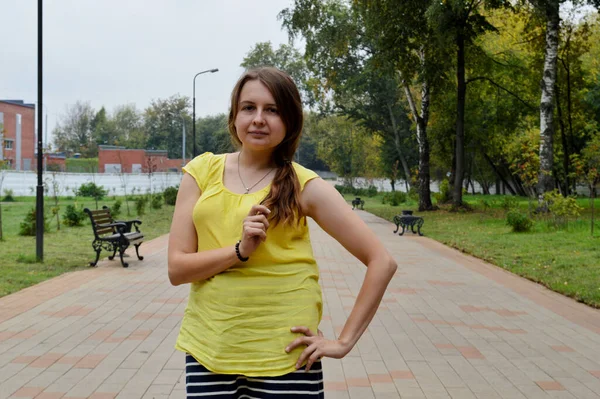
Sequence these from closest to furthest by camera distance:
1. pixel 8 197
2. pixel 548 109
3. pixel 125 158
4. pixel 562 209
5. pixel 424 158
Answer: pixel 562 209 → pixel 548 109 → pixel 424 158 → pixel 8 197 → pixel 125 158

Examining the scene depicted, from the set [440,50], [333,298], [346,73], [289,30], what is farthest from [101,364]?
[346,73]

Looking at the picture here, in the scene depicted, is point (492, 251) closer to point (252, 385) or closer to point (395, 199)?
point (252, 385)

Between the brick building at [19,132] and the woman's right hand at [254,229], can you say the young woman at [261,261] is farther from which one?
the brick building at [19,132]

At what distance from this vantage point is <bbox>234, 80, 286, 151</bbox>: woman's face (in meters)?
1.98

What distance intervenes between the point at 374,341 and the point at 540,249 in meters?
8.55

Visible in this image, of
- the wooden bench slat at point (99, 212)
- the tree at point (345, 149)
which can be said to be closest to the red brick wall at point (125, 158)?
the tree at point (345, 149)

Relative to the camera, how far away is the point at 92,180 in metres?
48.8

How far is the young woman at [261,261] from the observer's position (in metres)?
1.88

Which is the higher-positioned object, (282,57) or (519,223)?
(282,57)

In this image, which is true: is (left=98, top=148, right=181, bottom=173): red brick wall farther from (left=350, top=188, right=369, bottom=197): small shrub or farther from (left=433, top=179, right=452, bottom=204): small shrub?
(left=433, top=179, right=452, bottom=204): small shrub

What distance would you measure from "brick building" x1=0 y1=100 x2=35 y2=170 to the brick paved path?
5690 cm

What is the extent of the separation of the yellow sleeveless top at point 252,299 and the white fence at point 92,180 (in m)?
36.3

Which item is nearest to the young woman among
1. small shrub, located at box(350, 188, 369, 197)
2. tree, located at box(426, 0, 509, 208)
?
tree, located at box(426, 0, 509, 208)

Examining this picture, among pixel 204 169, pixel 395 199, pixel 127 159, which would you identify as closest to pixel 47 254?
pixel 204 169
